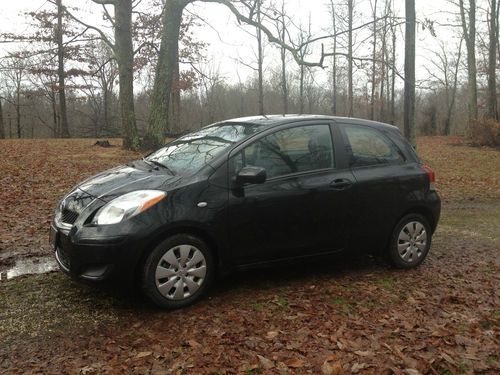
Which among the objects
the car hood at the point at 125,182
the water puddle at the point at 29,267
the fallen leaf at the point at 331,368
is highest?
the car hood at the point at 125,182

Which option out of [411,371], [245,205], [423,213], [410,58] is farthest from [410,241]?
[410,58]

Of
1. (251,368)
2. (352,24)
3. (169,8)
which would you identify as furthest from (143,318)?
(352,24)

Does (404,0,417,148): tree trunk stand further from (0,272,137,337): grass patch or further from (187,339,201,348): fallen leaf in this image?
(187,339,201,348): fallen leaf

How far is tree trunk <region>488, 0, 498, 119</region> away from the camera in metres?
25.7

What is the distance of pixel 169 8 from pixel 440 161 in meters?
10.7

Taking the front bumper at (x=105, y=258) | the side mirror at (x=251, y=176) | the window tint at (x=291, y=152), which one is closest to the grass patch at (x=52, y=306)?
the front bumper at (x=105, y=258)

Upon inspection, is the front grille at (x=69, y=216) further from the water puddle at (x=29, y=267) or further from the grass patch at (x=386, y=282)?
the grass patch at (x=386, y=282)

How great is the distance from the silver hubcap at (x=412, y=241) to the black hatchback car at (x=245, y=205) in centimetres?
1

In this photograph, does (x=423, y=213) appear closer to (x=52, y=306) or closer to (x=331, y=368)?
(x=331, y=368)

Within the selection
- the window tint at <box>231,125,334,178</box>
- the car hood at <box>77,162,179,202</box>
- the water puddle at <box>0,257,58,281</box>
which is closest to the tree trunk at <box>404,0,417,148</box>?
the window tint at <box>231,125,334,178</box>

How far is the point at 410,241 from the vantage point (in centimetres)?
548

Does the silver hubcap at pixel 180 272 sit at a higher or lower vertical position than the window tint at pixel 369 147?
lower

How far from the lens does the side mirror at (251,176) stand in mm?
4293

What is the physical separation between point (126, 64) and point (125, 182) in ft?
40.9
